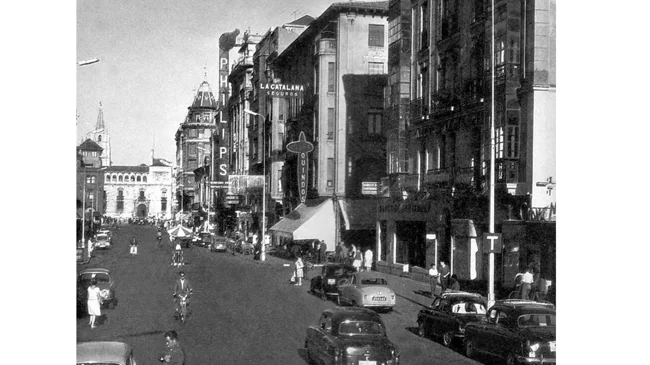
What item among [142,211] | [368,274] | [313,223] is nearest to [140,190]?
[142,211]

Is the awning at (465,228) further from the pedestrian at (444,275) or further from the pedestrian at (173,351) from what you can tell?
the pedestrian at (173,351)

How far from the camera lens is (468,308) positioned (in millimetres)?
10812

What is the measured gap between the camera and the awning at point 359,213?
10.8 metres

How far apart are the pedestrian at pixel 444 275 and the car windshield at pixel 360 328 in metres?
1.43

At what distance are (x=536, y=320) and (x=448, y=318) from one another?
1.27 meters

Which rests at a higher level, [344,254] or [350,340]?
[344,254]

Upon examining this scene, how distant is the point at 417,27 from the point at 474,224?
3207mm

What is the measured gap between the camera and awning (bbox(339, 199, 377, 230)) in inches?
424

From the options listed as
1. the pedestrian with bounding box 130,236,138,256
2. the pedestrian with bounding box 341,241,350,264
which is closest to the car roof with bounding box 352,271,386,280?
the pedestrian with bounding box 341,241,350,264

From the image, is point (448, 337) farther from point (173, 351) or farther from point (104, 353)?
point (104, 353)

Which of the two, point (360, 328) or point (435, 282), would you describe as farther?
point (435, 282)

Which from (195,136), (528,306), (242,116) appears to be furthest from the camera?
(195,136)
